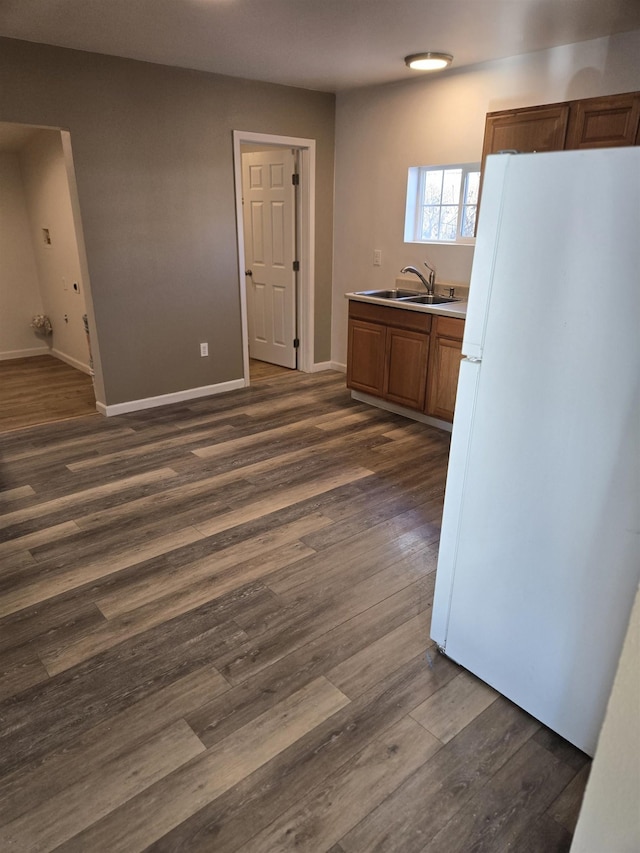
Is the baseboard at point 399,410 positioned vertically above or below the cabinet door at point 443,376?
below

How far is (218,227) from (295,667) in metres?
3.78

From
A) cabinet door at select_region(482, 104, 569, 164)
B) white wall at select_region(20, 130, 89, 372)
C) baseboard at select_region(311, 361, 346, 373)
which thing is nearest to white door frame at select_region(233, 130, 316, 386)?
baseboard at select_region(311, 361, 346, 373)

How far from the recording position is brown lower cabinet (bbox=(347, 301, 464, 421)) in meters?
3.88

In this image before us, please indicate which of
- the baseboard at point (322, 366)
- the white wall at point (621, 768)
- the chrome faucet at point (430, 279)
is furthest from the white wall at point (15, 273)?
the white wall at point (621, 768)

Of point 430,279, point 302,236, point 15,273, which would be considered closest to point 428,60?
point 430,279

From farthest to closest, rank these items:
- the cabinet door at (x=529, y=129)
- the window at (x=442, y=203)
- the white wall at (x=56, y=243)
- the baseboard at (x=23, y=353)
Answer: the baseboard at (x=23, y=353) < the white wall at (x=56, y=243) < the window at (x=442, y=203) < the cabinet door at (x=529, y=129)

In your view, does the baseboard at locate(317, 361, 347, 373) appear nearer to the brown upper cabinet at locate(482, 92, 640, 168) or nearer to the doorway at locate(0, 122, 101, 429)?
the doorway at locate(0, 122, 101, 429)

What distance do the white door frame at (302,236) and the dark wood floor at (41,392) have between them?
153 centimetres

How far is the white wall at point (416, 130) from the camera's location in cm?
334

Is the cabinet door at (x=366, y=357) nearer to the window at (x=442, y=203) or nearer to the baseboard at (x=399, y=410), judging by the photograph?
the baseboard at (x=399, y=410)

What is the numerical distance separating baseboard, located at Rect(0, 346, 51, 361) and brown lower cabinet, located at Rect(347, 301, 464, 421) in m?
4.05

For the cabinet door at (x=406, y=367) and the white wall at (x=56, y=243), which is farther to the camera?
the white wall at (x=56, y=243)

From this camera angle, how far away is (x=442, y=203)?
14.8 feet

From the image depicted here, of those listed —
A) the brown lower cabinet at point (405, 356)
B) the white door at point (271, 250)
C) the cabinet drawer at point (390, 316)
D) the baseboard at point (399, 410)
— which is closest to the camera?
the brown lower cabinet at point (405, 356)
